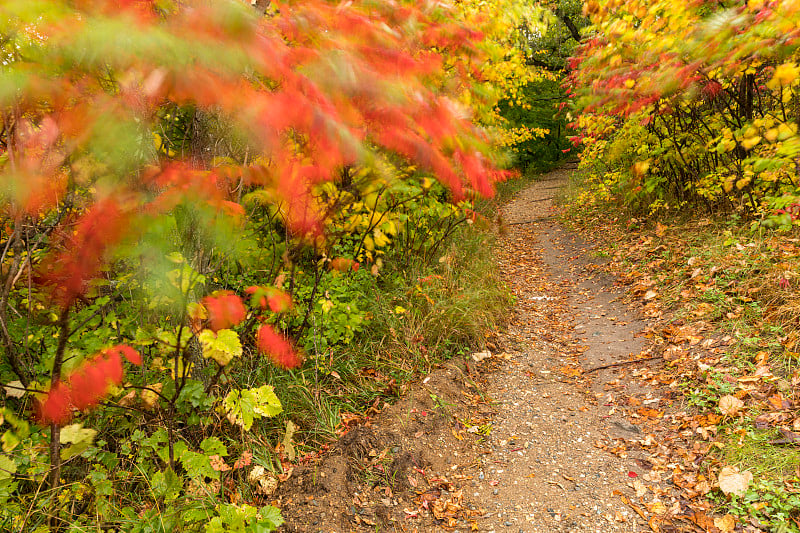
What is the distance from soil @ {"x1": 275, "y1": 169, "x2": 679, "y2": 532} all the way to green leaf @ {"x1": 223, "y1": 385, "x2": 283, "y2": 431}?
0.57 meters

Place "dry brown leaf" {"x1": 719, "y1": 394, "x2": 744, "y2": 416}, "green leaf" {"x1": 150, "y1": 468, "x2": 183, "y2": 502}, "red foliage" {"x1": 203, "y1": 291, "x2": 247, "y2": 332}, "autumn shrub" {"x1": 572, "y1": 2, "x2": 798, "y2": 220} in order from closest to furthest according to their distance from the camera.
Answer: "red foliage" {"x1": 203, "y1": 291, "x2": 247, "y2": 332} < "green leaf" {"x1": 150, "y1": 468, "x2": 183, "y2": 502} < "autumn shrub" {"x1": 572, "y1": 2, "x2": 798, "y2": 220} < "dry brown leaf" {"x1": 719, "y1": 394, "x2": 744, "y2": 416}

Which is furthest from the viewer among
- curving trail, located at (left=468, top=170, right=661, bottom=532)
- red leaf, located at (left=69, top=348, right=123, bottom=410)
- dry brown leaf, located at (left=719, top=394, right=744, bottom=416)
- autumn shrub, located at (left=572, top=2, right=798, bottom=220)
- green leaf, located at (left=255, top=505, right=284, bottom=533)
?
dry brown leaf, located at (left=719, top=394, right=744, bottom=416)

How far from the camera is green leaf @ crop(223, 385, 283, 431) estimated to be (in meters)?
2.38

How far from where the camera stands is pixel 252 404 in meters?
2.46

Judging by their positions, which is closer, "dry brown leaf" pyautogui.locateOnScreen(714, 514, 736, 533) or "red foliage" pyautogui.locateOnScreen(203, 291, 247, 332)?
"red foliage" pyautogui.locateOnScreen(203, 291, 247, 332)

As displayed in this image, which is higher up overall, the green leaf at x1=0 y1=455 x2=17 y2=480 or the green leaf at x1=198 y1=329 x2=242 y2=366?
the green leaf at x1=198 y1=329 x2=242 y2=366

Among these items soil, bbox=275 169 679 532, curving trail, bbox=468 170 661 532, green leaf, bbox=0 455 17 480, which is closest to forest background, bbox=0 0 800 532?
green leaf, bbox=0 455 17 480

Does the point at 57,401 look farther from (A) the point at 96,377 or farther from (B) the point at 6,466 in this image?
(B) the point at 6,466

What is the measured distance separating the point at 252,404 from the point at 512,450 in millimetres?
1880

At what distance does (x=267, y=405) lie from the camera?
8.16 ft

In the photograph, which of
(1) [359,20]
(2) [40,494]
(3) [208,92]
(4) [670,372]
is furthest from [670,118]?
(2) [40,494]

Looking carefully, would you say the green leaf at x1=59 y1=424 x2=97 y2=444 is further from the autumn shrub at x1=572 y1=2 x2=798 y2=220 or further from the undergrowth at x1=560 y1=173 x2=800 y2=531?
the autumn shrub at x1=572 y1=2 x2=798 y2=220

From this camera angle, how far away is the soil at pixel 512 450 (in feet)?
8.41

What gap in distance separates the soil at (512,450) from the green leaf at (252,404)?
0.57 meters
